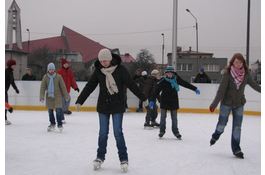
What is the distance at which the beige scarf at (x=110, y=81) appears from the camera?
3.91m

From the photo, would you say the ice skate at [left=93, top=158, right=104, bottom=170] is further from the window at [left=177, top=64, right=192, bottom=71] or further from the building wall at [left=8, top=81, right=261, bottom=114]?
the window at [left=177, top=64, right=192, bottom=71]

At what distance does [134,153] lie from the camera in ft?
16.5

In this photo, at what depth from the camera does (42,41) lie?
56.0 m

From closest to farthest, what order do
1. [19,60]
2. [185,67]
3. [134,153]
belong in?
[134,153], [19,60], [185,67]

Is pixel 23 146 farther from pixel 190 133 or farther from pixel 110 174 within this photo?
pixel 190 133

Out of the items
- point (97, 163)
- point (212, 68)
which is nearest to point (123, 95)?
point (97, 163)

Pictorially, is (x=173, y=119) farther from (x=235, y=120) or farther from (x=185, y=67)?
(x=185, y=67)

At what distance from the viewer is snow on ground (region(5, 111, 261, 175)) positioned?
4.06m

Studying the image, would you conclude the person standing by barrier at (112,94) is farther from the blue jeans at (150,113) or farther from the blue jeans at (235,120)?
the blue jeans at (150,113)

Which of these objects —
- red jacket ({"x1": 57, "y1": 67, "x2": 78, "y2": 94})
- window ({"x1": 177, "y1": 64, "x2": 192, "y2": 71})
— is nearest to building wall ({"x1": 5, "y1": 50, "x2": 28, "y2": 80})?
window ({"x1": 177, "y1": 64, "x2": 192, "y2": 71})

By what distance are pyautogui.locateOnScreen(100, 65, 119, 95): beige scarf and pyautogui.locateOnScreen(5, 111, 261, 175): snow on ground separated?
101 centimetres

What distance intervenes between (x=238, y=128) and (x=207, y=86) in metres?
7.05

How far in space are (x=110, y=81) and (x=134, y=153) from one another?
63.2 inches

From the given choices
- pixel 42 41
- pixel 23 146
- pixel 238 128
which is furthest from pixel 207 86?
pixel 42 41
